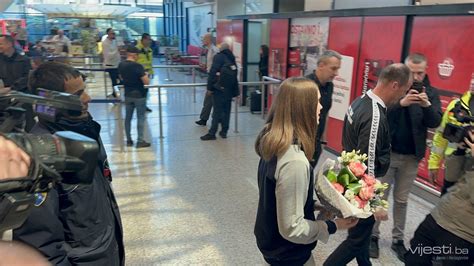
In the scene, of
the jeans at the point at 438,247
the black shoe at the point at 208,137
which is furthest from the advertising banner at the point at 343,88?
the jeans at the point at 438,247

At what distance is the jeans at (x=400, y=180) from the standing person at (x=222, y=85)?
343 cm

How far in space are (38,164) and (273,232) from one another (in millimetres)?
1264

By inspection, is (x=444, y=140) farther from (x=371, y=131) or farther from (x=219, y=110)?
(x=219, y=110)

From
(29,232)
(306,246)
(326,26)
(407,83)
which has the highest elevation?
(326,26)

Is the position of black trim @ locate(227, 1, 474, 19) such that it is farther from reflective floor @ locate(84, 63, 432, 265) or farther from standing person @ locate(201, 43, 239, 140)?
reflective floor @ locate(84, 63, 432, 265)

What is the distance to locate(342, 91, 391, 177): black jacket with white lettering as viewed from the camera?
2.29 m

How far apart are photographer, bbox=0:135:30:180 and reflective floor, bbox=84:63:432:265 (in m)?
2.44

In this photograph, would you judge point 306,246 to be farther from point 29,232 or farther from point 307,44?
point 307,44

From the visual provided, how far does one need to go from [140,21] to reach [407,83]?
Result: 23879mm

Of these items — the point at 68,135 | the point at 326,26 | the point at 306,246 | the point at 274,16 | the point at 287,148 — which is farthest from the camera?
the point at 274,16

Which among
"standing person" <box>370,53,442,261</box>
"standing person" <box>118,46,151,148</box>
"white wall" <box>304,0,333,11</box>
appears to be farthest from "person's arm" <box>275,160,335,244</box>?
"white wall" <box>304,0,333,11</box>

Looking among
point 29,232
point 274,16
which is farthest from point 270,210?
point 274,16

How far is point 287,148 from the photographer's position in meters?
1.60

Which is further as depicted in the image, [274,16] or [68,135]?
[274,16]
